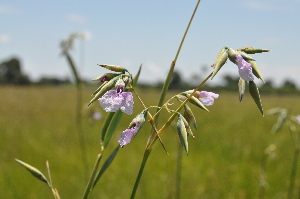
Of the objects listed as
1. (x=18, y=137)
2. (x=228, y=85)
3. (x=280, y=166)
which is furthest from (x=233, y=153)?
(x=228, y=85)

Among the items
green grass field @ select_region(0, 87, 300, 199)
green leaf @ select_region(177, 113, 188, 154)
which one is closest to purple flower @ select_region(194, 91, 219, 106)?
green leaf @ select_region(177, 113, 188, 154)

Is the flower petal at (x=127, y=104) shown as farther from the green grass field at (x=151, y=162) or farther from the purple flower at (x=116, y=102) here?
the green grass field at (x=151, y=162)

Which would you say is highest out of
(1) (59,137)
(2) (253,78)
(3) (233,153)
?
(2) (253,78)

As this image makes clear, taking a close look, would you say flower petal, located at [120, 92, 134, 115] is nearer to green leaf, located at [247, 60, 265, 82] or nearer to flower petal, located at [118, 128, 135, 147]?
flower petal, located at [118, 128, 135, 147]

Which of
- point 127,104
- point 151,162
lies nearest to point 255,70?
point 127,104

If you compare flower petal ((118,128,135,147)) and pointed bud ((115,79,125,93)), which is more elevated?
pointed bud ((115,79,125,93))

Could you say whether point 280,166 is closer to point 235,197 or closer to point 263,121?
point 235,197
